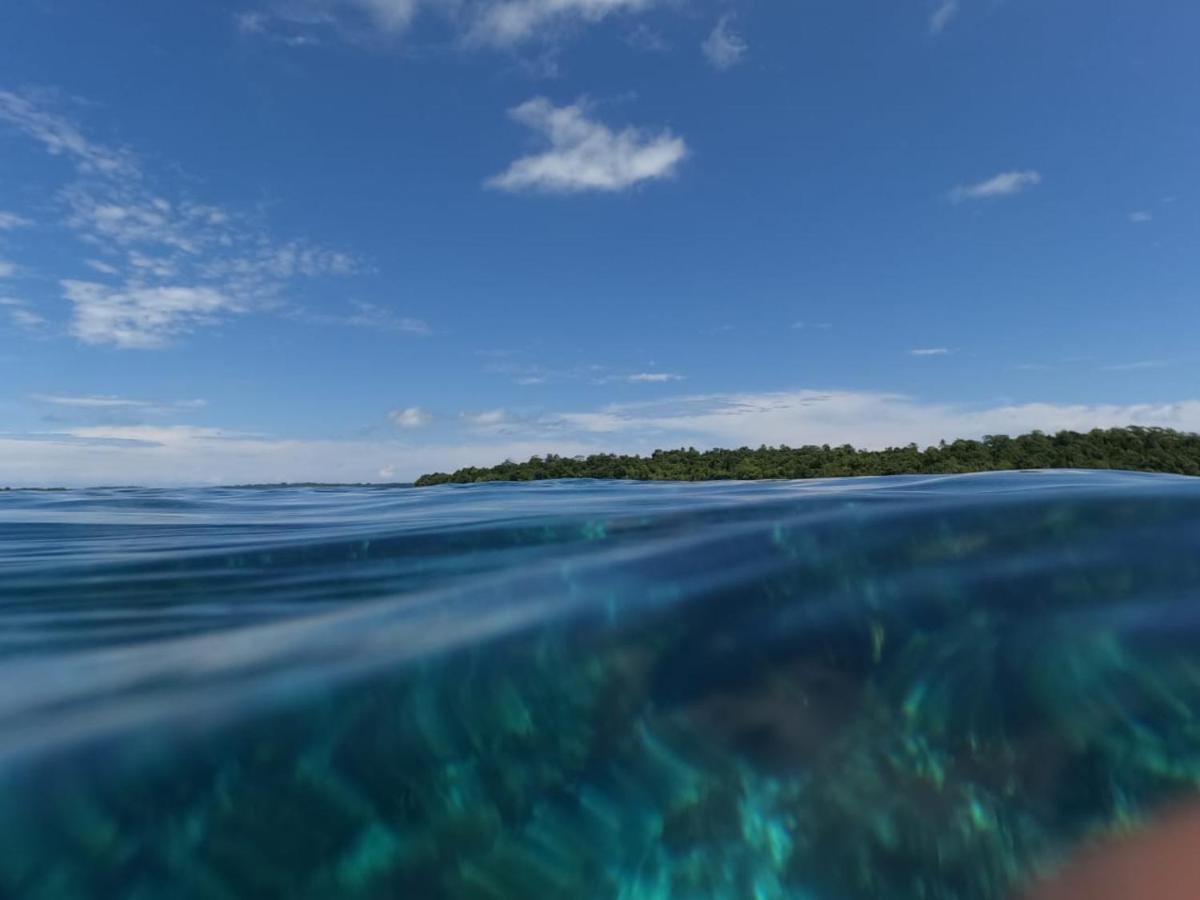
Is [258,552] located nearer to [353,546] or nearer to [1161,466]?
[353,546]

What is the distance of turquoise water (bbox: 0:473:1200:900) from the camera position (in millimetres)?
1818

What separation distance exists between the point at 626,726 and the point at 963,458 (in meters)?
13.8

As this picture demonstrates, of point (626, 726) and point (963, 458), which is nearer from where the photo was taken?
point (626, 726)

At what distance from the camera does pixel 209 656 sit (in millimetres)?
2861

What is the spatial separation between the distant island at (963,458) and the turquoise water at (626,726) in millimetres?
9062

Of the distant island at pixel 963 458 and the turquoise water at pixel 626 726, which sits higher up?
the distant island at pixel 963 458

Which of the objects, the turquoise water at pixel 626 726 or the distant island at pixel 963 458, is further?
the distant island at pixel 963 458

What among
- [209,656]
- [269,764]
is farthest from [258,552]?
[269,764]

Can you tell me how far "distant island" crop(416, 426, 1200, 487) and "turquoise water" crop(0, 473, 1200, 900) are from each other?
29.7ft

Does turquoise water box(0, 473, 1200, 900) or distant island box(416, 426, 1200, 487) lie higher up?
distant island box(416, 426, 1200, 487)

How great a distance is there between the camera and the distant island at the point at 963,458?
13.3m

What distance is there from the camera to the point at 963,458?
14.1m

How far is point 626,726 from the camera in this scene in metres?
2.26

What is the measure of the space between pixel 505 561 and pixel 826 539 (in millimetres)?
1940
